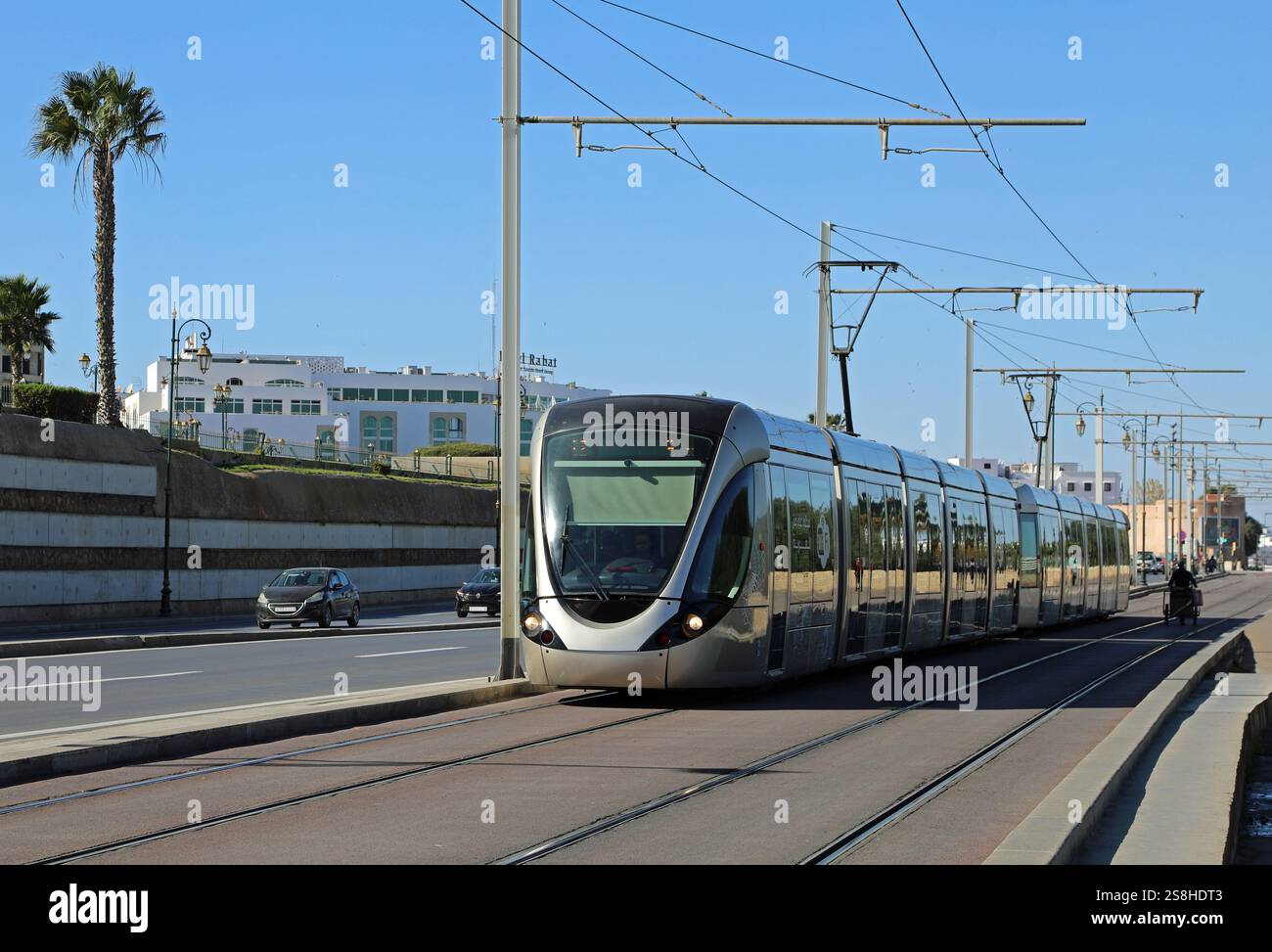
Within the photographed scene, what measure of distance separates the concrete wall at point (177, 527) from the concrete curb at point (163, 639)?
4.76 m

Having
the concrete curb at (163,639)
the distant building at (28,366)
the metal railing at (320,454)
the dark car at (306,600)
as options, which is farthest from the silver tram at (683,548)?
the distant building at (28,366)

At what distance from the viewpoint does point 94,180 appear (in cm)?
5112

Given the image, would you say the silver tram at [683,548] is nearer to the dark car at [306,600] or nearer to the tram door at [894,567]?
the tram door at [894,567]

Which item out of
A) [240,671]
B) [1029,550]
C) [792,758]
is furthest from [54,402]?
[792,758]

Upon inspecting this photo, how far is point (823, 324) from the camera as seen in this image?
38.4 metres

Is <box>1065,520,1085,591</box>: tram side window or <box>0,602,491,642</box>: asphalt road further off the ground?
<box>1065,520,1085,591</box>: tram side window

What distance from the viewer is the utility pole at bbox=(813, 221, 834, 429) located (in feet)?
125

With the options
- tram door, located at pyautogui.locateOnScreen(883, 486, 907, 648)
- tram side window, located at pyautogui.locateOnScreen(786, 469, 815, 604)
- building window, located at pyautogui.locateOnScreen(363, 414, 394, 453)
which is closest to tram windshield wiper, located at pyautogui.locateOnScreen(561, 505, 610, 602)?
tram side window, located at pyautogui.locateOnScreen(786, 469, 815, 604)

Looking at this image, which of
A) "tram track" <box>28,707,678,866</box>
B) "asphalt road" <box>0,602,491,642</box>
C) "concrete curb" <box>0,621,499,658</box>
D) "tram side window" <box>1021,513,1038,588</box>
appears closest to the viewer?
"tram track" <box>28,707,678,866</box>

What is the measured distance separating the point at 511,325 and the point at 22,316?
60.0m

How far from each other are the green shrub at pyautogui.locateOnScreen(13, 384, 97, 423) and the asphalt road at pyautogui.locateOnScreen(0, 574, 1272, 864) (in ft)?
114

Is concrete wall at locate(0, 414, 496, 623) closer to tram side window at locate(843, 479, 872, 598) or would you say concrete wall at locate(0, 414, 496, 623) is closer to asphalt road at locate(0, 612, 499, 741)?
asphalt road at locate(0, 612, 499, 741)

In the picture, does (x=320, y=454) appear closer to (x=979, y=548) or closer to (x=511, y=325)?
(x=979, y=548)
